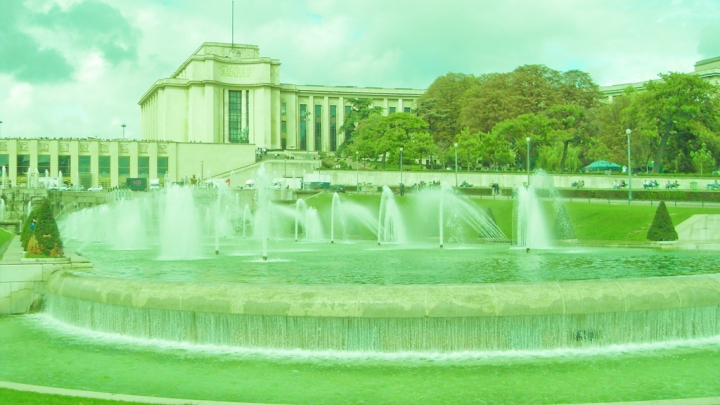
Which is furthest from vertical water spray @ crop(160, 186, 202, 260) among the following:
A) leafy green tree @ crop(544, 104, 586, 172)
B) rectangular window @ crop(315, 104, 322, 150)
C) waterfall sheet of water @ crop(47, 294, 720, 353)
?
rectangular window @ crop(315, 104, 322, 150)

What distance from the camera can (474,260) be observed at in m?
26.1

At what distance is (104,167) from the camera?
346ft

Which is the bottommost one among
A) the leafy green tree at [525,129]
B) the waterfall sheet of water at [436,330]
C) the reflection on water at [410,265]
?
the waterfall sheet of water at [436,330]

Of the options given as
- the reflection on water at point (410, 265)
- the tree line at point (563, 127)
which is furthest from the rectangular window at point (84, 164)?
the reflection on water at point (410, 265)

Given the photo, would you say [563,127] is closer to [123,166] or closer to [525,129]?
[525,129]

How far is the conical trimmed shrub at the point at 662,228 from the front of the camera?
33.0 meters

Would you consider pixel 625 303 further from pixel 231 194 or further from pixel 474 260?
pixel 231 194

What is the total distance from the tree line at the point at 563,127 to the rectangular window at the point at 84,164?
38.1 m

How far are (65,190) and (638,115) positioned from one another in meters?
62.4

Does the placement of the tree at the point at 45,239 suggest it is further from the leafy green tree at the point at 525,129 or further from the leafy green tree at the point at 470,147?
the leafy green tree at the point at 470,147

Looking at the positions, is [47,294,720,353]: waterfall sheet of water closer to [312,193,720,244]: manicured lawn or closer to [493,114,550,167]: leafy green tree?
[312,193,720,244]: manicured lawn

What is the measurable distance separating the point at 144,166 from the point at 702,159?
2942 inches

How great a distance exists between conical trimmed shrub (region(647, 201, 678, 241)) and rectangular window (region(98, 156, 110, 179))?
287 ft

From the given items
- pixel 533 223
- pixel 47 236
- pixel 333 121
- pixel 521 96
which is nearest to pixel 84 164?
pixel 333 121
